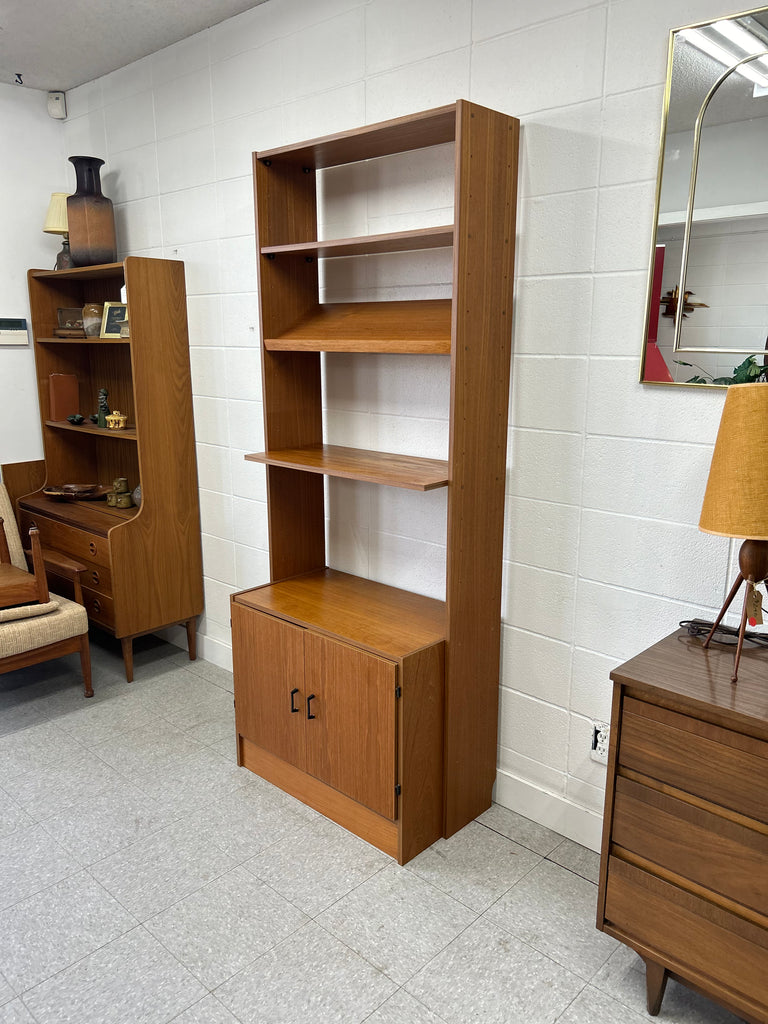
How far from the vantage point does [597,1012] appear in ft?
5.70

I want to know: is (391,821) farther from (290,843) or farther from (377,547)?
(377,547)

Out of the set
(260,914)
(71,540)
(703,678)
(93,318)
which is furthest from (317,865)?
(93,318)

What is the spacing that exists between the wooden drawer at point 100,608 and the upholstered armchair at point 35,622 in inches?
4.1

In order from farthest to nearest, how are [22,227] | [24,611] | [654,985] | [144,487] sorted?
[22,227], [144,487], [24,611], [654,985]

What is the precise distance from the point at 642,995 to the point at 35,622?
2.56 meters

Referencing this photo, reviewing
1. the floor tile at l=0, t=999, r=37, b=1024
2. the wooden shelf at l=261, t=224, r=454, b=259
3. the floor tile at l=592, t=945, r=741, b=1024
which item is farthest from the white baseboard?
the wooden shelf at l=261, t=224, r=454, b=259

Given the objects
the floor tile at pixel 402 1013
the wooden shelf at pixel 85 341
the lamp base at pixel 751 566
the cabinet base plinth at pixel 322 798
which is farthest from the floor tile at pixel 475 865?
the wooden shelf at pixel 85 341

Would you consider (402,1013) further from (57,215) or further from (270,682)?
(57,215)

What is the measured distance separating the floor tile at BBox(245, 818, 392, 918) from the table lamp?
127cm

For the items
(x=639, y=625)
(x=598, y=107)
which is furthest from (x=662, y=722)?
(x=598, y=107)

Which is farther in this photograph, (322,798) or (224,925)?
(322,798)

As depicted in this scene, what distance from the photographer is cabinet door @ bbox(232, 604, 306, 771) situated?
2441 millimetres

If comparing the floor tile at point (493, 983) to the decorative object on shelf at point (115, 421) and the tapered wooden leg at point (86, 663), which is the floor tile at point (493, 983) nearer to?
the tapered wooden leg at point (86, 663)

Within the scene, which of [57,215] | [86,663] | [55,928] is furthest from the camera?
[57,215]
